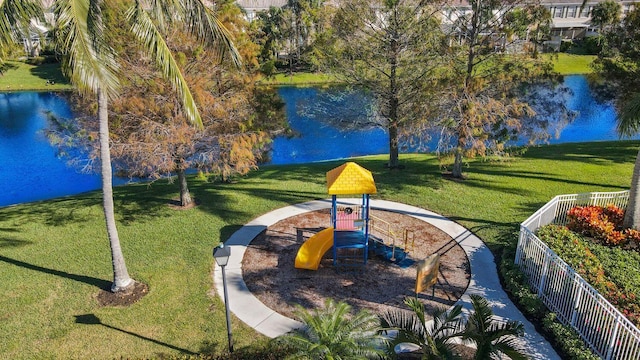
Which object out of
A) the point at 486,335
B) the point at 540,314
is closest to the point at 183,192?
the point at 486,335

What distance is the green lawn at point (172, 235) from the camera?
32.4 feet

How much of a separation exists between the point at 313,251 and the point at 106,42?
7.58 metres

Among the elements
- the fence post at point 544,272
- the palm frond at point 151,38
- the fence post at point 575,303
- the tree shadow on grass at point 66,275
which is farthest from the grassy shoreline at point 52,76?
the fence post at point 575,303

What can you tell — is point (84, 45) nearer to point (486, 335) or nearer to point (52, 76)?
point (486, 335)

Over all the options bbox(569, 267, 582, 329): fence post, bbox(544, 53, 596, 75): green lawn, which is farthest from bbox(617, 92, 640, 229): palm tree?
bbox(544, 53, 596, 75): green lawn

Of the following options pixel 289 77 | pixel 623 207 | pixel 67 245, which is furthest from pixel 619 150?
pixel 289 77

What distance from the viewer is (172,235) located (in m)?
14.6

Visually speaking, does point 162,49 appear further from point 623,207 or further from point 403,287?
point 623,207

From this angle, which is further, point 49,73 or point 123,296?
point 49,73

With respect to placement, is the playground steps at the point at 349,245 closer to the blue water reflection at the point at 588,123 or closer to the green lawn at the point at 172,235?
the green lawn at the point at 172,235

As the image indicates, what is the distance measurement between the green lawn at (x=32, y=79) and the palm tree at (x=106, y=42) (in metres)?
50.2

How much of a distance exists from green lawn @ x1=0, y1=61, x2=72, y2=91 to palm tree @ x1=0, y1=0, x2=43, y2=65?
50115 millimetres

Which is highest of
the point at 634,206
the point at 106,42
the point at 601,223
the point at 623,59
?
the point at 623,59

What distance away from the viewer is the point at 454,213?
1608 centimetres
